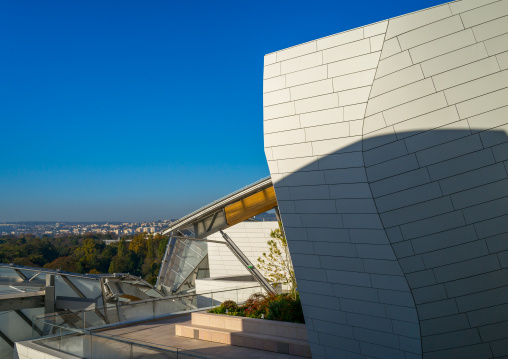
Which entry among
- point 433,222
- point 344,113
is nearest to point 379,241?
point 433,222

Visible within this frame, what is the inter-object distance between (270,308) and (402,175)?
738 centimetres

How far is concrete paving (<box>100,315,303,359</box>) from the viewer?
39.3 ft

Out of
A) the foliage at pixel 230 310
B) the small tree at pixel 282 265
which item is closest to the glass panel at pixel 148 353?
the foliage at pixel 230 310

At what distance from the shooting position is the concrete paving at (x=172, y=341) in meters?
12.0

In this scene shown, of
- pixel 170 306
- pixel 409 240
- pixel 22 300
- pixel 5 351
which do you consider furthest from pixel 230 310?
pixel 5 351

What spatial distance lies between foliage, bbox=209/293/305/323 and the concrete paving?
1.23 meters

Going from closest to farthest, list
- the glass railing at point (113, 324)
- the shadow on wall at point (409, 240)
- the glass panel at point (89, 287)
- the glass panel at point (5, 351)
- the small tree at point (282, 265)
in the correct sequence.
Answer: the shadow on wall at point (409, 240)
the glass railing at point (113, 324)
the small tree at point (282, 265)
the glass panel at point (5, 351)
the glass panel at point (89, 287)

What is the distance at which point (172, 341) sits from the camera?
45.6 feet

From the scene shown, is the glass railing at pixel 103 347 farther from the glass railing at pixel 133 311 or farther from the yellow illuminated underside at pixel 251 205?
the yellow illuminated underside at pixel 251 205

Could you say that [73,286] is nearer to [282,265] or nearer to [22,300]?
[22,300]

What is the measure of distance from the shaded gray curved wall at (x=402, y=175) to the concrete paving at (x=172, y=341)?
328cm

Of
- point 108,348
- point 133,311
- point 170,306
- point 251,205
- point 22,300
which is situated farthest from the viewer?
point 170,306

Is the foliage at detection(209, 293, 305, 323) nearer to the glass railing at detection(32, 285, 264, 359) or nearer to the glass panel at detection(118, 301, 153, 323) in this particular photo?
the glass railing at detection(32, 285, 264, 359)

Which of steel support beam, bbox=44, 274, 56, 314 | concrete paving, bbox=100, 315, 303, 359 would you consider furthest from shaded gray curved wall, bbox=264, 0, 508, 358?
steel support beam, bbox=44, 274, 56, 314
